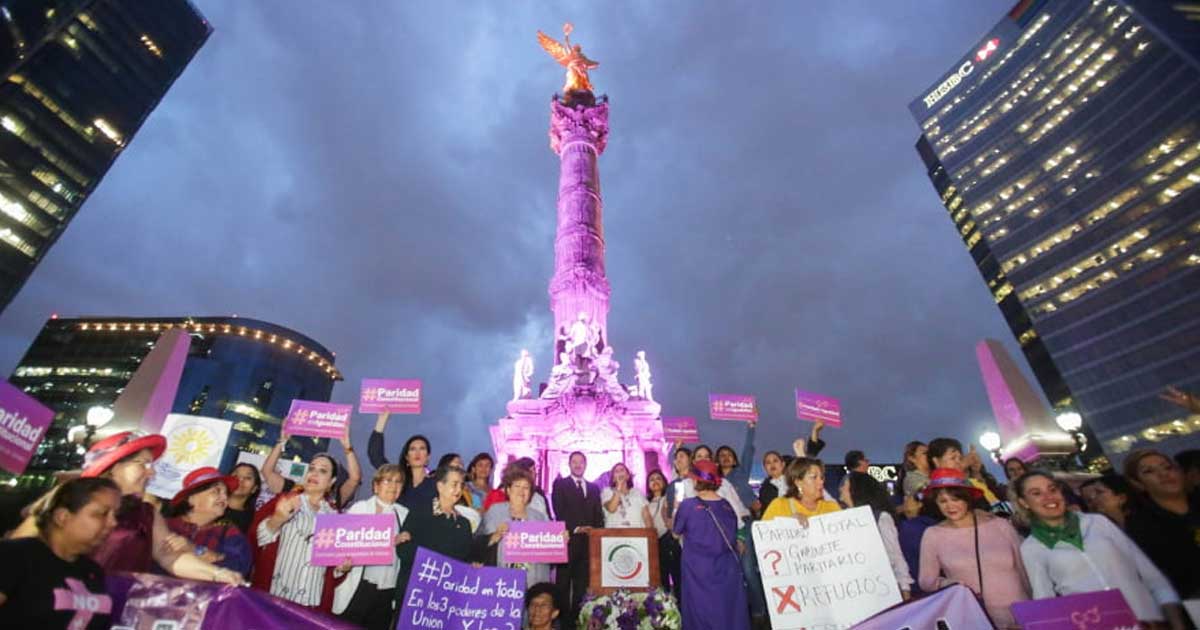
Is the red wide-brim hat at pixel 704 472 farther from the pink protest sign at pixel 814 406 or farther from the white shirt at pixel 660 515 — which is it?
the pink protest sign at pixel 814 406

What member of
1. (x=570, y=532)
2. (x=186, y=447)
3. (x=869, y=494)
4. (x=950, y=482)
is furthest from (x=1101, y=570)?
(x=186, y=447)

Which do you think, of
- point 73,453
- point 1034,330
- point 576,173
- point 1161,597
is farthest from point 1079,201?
point 73,453

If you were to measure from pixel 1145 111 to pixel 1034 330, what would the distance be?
2348 centimetres

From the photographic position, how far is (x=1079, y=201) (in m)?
55.8

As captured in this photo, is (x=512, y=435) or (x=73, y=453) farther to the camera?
(x=73, y=453)

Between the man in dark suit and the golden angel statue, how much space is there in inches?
1362

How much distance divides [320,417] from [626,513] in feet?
16.0

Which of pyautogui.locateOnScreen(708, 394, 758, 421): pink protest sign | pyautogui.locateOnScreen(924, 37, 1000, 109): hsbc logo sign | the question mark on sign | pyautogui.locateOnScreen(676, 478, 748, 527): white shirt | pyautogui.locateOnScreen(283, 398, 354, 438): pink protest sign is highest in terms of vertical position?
pyautogui.locateOnScreen(924, 37, 1000, 109): hsbc logo sign

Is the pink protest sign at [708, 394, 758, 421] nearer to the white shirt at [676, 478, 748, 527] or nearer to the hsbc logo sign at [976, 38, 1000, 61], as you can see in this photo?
the white shirt at [676, 478, 748, 527]

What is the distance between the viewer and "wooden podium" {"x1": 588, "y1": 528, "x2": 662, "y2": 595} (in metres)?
5.99

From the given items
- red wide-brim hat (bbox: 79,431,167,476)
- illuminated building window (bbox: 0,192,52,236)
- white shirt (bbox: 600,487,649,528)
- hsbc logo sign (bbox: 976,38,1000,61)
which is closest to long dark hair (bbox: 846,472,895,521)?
white shirt (bbox: 600,487,649,528)

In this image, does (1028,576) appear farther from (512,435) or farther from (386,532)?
(512,435)

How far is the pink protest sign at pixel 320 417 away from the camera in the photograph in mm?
7949

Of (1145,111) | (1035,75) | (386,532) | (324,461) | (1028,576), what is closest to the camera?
(1028,576)
